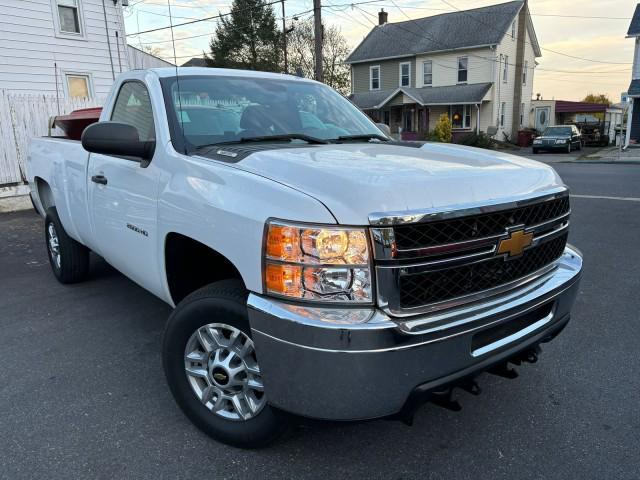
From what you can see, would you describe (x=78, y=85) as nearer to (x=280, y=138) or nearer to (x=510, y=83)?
(x=280, y=138)

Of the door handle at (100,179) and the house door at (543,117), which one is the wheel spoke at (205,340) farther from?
the house door at (543,117)

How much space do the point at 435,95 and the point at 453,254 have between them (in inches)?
1292

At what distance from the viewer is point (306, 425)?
2.22 meters

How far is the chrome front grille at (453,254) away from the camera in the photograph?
1925 mm

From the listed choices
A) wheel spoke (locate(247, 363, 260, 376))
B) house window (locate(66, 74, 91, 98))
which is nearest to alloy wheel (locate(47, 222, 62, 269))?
wheel spoke (locate(247, 363, 260, 376))

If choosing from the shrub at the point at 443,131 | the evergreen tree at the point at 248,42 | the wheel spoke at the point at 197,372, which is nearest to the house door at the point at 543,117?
the shrub at the point at 443,131

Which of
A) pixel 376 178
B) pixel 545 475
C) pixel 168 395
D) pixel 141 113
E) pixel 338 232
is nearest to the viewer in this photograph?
pixel 338 232

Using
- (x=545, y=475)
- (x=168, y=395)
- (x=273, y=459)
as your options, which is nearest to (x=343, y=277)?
(x=273, y=459)

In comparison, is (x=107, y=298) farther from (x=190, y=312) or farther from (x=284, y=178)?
(x=284, y=178)

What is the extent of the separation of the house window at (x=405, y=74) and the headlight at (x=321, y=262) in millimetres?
35189

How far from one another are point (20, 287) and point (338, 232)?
453 centimetres

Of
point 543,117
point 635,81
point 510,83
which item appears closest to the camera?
point 635,81

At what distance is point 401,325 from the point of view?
1940mm

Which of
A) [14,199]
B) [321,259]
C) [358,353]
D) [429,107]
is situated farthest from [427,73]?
[358,353]
